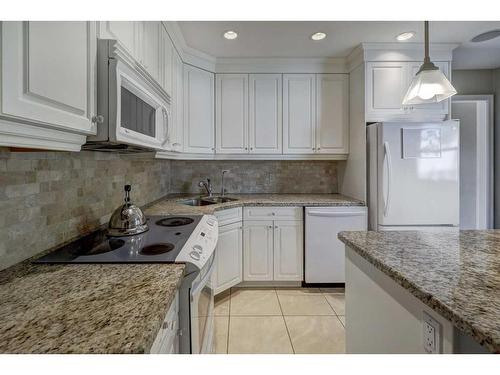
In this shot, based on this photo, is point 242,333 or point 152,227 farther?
point 242,333

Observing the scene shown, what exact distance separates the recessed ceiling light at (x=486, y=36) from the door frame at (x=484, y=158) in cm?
69

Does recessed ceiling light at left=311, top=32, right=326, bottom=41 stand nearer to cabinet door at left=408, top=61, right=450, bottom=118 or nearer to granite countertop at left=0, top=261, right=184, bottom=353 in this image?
cabinet door at left=408, top=61, right=450, bottom=118

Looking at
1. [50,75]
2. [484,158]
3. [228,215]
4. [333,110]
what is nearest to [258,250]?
[228,215]

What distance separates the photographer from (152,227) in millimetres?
1713

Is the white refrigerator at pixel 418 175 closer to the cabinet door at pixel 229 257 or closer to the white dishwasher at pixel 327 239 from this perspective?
the white dishwasher at pixel 327 239

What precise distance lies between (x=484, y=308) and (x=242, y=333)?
172cm

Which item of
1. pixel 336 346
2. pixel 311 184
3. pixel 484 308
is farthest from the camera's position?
pixel 311 184

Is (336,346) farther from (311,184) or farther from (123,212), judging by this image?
(311,184)

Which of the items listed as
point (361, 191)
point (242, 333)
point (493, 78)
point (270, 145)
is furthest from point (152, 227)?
point (493, 78)

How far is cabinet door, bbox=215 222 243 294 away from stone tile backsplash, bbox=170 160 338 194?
83 cm

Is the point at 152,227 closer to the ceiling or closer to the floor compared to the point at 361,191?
closer to the floor

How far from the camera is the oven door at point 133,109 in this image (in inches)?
41.1

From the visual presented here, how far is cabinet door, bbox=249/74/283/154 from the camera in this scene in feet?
9.89

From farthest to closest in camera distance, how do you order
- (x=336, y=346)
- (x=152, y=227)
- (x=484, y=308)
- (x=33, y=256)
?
1. (x=336, y=346)
2. (x=152, y=227)
3. (x=33, y=256)
4. (x=484, y=308)
